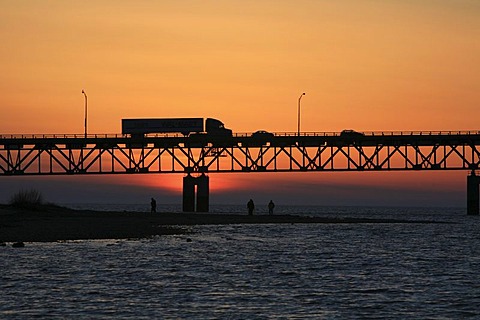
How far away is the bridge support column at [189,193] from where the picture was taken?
124875mm

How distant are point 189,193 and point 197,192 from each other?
135cm

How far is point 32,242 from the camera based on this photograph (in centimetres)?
4872

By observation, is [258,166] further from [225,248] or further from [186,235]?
[225,248]

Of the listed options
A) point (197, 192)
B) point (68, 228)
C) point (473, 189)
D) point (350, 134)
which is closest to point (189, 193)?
point (197, 192)

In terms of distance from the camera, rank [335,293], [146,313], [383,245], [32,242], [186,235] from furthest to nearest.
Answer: [186,235], [383,245], [32,242], [335,293], [146,313]

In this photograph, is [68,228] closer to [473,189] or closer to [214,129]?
[214,129]

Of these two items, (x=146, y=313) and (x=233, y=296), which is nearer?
(x=146, y=313)

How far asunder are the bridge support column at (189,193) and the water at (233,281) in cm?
6869

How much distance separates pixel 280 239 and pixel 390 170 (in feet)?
217

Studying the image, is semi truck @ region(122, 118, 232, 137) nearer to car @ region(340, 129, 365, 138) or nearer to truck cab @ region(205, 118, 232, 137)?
truck cab @ region(205, 118, 232, 137)

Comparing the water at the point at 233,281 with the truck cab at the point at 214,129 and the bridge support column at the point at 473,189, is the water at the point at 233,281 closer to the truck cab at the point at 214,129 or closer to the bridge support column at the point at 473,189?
the truck cab at the point at 214,129

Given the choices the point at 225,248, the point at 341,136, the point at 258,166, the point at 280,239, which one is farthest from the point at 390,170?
the point at 225,248

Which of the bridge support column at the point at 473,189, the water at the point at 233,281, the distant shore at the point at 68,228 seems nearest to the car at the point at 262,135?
the bridge support column at the point at 473,189

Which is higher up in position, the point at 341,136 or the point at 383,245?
the point at 341,136
